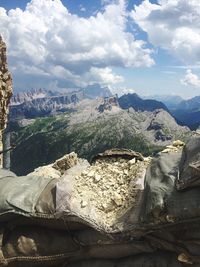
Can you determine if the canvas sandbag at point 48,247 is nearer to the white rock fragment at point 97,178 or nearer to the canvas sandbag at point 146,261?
the canvas sandbag at point 146,261

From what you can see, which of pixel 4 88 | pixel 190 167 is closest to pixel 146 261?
pixel 190 167

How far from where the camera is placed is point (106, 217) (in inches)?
272

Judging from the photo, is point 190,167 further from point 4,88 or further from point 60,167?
point 4,88

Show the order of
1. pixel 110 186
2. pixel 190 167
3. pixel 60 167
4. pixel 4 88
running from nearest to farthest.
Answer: pixel 190 167
pixel 110 186
pixel 60 167
pixel 4 88

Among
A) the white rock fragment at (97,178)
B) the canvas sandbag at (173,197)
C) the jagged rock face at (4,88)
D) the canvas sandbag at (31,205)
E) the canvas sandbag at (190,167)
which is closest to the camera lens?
the canvas sandbag at (190,167)

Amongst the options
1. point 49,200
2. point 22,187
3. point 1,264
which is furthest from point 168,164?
point 1,264

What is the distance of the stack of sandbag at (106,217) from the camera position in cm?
627

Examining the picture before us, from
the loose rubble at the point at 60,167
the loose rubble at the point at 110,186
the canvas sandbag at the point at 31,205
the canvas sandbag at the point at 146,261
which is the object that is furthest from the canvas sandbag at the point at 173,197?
the loose rubble at the point at 60,167

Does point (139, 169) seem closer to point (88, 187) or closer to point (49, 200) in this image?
point (88, 187)

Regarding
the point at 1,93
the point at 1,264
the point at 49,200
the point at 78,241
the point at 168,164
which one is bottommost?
the point at 1,264

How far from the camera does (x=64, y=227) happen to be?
23.5ft

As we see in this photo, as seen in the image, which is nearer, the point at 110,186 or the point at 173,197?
the point at 173,197

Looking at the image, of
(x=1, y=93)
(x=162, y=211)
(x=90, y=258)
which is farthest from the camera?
(x=1, y=93)

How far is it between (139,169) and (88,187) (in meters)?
0.94
